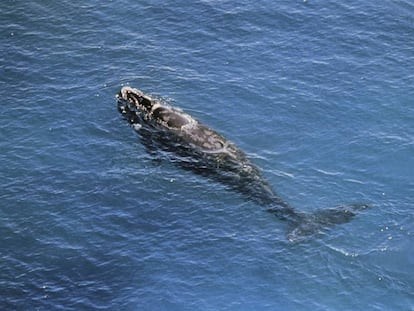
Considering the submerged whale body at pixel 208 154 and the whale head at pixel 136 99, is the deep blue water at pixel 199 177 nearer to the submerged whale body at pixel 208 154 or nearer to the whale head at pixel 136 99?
the submerged whale body at pixel 208 154

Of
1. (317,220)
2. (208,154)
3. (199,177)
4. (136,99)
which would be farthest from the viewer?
(136,99)

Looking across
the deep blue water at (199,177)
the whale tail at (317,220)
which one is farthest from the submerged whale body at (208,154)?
the deep blue water at (199,177)

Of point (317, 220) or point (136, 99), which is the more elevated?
point (136, 99)

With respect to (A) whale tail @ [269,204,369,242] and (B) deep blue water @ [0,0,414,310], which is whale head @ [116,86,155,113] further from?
(A) whale tail @ [269,204,369,242]

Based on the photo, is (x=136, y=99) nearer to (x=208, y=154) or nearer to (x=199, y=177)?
(x=208, y=154)

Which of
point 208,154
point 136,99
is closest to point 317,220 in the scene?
point 208,154

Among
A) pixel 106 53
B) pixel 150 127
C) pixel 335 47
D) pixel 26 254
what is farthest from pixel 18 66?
pixel 335 47

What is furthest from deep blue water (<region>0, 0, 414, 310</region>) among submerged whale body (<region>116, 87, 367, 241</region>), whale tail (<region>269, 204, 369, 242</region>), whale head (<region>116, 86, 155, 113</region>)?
whale head (<region>116, 86, 155, 113</region>)

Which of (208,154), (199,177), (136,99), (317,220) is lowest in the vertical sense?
(199,177)

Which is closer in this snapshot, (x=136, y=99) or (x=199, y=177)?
(x=199, y=177)
